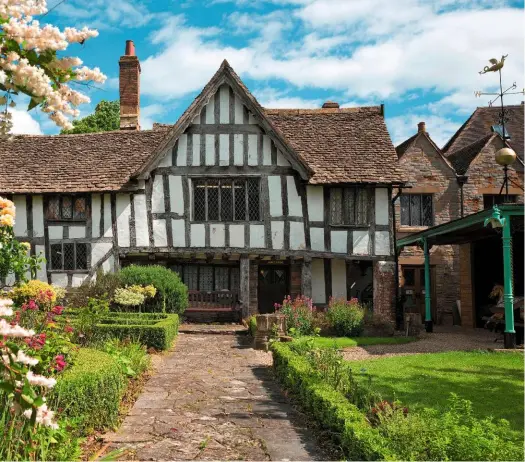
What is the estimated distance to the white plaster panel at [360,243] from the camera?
61.0ft

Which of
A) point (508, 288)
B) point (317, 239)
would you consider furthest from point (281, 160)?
point (508, 288)

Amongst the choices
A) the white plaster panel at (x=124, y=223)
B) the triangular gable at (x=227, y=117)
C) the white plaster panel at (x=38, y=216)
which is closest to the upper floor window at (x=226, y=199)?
the triangular gable at (x=227, y=117)

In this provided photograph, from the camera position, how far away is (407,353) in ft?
40.7

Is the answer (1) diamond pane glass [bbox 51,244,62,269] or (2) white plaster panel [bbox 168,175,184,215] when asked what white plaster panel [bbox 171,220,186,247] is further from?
(1) diamond pane glass [bbox 51,244,62,269]

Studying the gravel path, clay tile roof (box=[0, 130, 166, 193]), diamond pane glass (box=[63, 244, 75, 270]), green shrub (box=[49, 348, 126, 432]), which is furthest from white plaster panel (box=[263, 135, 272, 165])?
green shrub (box=[49, 348, 126, 432])

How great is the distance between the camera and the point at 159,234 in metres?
18.8

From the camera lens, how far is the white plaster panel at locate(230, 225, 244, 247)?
18703mm


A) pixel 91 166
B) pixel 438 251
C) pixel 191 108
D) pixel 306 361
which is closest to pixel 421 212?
pixel 438 251

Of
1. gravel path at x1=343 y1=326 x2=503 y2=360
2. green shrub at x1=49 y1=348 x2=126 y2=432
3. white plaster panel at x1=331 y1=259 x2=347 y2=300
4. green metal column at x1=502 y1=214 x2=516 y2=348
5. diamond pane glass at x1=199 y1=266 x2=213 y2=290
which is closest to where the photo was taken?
green shrub at x1=49 y1=348 x2=126 y2=432

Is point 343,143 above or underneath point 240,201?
above

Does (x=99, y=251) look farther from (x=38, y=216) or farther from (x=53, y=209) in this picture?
(x=38, y=216)

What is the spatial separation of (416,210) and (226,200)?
27.6 ft

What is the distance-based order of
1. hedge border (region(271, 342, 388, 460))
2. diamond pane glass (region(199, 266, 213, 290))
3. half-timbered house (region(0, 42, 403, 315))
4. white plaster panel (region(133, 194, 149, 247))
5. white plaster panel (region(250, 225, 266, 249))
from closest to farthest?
hedge border (region(271, 342, 388, 460))
half-timbered house (region(0, 42, 403, 315))
white plaster panel (region(250, 225, 266, 249))
white plaster panel (region(133, 194, 149, 247))
diamond pane glass (region(199, 266, 213, 290))

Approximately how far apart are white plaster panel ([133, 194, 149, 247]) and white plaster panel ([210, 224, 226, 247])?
2.15 metres
